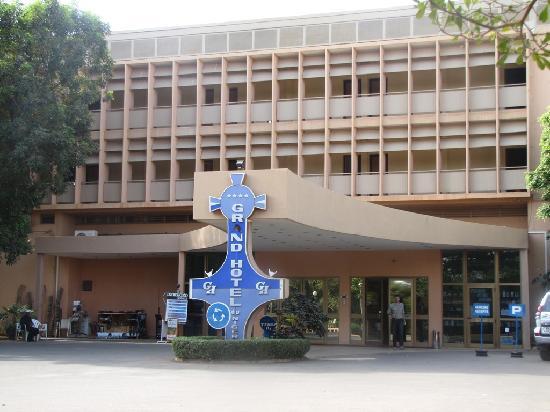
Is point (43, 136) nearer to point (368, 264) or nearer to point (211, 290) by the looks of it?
point (211, 290)

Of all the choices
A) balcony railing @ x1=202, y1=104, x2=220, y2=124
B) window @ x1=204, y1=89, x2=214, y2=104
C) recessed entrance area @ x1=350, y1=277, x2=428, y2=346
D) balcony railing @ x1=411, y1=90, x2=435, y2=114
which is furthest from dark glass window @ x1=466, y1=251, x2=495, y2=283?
window @ x1=204, y1=89, x2=214, y2=104

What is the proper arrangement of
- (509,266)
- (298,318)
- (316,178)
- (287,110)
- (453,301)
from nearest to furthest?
(298,318), (509,266), (453,301), (316,178), (287,110)

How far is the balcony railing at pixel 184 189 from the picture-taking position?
33.6 m

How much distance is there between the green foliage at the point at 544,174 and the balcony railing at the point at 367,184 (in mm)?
6315

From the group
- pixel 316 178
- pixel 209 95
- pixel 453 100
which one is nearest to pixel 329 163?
pixel 316 178

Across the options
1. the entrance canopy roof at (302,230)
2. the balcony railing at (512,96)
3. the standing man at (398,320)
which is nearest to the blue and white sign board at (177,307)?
the entrance canopy roof at (302,230)

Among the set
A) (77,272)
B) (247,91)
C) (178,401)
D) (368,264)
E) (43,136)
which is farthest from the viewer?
(77,272)

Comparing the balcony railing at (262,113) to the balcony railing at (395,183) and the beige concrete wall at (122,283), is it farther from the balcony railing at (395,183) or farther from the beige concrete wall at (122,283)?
the beige concrete wall at (122,283)

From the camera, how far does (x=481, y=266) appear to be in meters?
30.2

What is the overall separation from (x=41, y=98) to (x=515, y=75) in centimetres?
1778

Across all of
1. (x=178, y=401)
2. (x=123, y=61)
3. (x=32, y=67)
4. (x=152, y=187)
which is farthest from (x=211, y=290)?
(x=123, y=61)

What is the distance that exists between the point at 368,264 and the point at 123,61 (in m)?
13.8

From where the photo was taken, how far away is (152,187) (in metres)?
34.2

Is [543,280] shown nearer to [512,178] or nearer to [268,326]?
[512,178]
